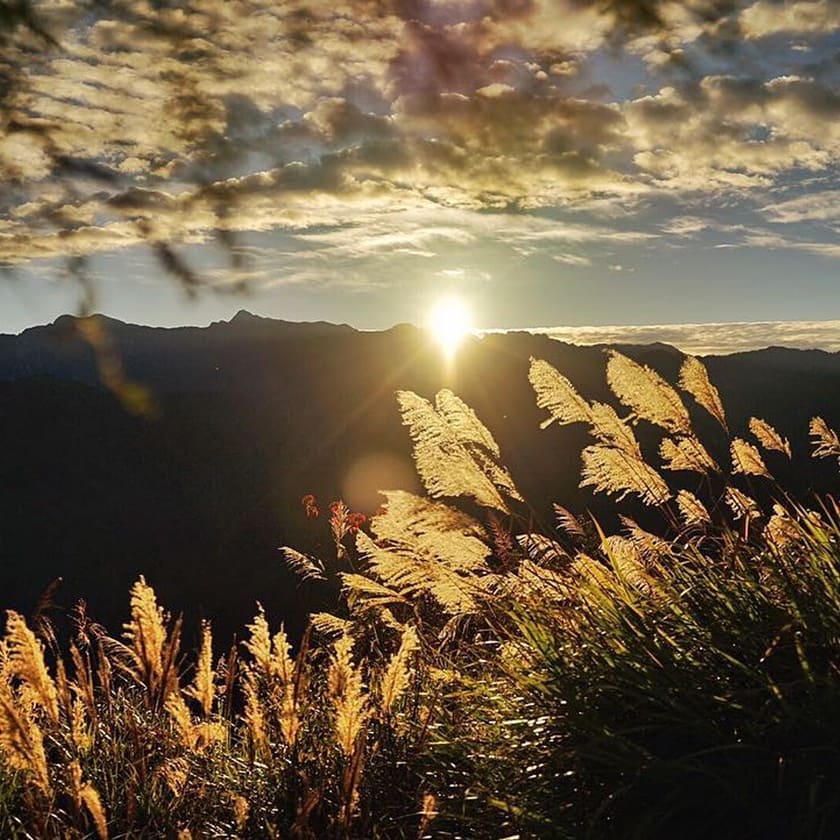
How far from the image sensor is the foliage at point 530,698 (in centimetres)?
253

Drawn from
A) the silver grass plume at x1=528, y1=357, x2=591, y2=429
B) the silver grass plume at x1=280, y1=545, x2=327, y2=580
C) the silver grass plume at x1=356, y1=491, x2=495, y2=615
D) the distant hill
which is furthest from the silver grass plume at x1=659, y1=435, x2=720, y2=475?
the distant hill

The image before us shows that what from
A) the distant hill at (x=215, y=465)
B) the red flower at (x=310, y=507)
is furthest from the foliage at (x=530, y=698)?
the distant hill at (x=215, y=465)

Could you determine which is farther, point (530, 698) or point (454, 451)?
point (454, 451)

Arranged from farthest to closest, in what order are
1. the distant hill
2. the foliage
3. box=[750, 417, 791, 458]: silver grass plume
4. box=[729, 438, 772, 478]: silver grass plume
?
the distant hill
box=[750, 417, 791, 458]: silver grass plume
box=[729, 438, 772, 478]: silver grass plume
the foliage

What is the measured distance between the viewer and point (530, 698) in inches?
126

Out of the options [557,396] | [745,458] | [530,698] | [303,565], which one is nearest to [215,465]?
[303,565]

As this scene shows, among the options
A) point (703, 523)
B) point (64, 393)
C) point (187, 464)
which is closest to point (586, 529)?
point (703, 523)

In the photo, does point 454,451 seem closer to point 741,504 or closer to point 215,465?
point 741,504

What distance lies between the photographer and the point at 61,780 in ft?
12.0

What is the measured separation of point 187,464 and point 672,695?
169 metres

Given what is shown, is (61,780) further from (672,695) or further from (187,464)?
(187,464)

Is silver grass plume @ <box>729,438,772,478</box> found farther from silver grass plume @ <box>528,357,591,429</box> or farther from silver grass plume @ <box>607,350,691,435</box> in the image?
silver grass plume @ <box>528,357,591,429</box>

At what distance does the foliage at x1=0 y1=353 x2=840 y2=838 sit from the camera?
253cm

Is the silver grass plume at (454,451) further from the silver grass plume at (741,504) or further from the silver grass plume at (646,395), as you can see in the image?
the silver grass plume at (741,504)
